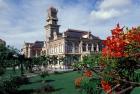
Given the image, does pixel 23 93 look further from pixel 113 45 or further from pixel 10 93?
pixel 113 45

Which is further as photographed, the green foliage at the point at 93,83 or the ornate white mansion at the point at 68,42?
the ornate white mansion at the point at 68,42

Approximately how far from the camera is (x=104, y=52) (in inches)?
245

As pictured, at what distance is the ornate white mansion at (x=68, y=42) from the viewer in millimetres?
93188

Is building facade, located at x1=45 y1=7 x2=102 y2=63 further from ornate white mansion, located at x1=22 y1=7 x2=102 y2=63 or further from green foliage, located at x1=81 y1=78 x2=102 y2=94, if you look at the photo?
green foliage, located at x1=81 y1=78 x2=102 y2=94

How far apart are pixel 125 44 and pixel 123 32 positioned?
220mm

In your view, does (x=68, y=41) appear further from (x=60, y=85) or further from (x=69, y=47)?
(x=60, y=85)

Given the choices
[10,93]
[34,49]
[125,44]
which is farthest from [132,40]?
[34,49]

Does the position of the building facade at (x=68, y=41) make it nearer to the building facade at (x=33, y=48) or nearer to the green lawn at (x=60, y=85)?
the building facade at (x=33, y=48)

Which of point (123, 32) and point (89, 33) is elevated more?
point (89, 33)

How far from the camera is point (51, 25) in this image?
10094cm

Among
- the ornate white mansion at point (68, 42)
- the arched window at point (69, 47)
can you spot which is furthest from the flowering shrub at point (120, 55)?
the arched window at point (69, 47)

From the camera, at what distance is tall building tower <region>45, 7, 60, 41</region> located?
332ft

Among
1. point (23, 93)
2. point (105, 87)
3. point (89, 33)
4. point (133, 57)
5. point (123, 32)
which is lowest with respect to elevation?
point (23, 93)

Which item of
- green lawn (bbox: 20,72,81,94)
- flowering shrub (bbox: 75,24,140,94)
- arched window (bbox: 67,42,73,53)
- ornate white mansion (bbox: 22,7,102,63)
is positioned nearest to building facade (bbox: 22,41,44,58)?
ornate white mansion (bbox: 22,7,102,63)
